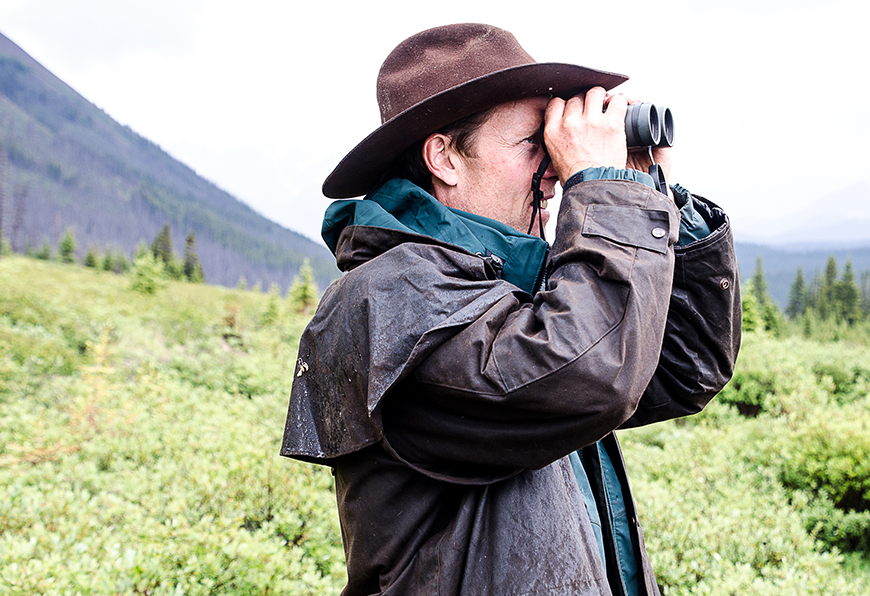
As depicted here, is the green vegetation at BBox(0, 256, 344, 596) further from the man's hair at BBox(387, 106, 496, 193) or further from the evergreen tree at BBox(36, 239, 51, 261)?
the evergreen tree at BBox(36, 239, 51, 261)

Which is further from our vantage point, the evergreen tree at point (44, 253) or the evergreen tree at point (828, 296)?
the evergreen tree at point (44, 253)

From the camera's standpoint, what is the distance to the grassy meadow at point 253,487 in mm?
3197

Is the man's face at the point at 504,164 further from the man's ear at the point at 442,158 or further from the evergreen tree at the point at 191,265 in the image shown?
the evergreen tree at the point at 191,265

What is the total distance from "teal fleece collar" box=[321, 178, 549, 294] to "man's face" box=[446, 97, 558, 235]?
10 cm

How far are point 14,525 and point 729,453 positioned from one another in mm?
6422

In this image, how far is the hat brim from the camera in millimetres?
1396

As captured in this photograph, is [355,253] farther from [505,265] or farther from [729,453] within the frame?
[729,453]

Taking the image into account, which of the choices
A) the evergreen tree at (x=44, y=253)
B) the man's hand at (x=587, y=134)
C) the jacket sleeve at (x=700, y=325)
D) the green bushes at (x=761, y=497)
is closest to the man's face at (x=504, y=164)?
the man's hand at (x=587, y=134)

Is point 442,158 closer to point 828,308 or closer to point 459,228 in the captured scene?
point 459,228

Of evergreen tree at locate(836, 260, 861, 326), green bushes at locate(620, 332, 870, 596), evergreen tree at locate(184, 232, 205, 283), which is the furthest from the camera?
evergreen tree at locate(184, 232, 205, 283)

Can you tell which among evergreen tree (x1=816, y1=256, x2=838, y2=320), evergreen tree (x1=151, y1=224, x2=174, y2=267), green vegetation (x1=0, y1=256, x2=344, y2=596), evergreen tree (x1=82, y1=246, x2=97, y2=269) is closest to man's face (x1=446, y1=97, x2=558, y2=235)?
green vegetation (x1=0, y1=256, x2=344, y2=596)

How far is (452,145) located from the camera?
156 cm

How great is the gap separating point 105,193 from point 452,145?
6545 inches

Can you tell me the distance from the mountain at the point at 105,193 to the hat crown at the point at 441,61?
352ft
